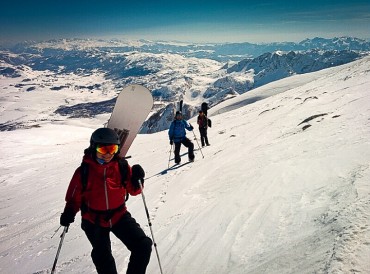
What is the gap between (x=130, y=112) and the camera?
29.6 feet

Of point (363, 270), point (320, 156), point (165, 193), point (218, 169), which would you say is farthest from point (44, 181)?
point (363, 270)

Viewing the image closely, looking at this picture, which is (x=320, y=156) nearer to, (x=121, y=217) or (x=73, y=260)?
(x=121, y=217)

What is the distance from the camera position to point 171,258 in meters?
5.92

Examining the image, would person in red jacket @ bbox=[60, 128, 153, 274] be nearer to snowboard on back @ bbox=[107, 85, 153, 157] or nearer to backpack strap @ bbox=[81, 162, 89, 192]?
backpack strap @ bbox=[81, 162, 89, 192]

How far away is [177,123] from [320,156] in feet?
26.9

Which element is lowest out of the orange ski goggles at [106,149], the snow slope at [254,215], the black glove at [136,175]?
the snow slope at [254,215]

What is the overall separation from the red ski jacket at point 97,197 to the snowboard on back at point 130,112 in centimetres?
317

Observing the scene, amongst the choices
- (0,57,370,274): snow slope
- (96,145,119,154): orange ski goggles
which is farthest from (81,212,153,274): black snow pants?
(96,145,119,154): orange ski goggles

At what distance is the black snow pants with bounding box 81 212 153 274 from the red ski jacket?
0.13 meters

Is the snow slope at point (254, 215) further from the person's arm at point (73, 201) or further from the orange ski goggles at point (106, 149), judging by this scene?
the orange ski goggles at point (106, 149)

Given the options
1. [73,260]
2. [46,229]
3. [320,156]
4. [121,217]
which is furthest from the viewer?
[46,229]

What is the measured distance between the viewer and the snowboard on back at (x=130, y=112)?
8.70 m

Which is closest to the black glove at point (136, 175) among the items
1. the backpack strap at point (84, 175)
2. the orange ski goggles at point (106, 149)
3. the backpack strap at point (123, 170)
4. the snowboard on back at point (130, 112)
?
the backpack strap at point (123, 170)

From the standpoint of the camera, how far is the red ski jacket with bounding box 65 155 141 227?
518cm
